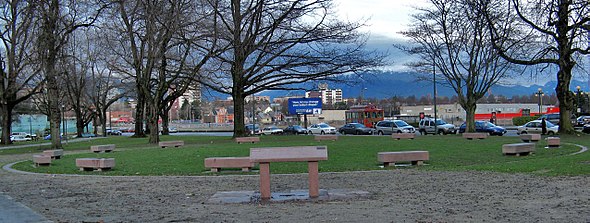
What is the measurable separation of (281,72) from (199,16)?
7.02 metres

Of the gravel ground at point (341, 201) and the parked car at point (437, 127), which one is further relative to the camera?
the parked car at point (437, 127)

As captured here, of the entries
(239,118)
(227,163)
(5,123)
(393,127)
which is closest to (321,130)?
(393,127)

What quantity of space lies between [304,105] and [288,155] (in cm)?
6327

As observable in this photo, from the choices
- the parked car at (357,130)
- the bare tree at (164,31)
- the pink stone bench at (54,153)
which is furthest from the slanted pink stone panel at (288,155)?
the parked car at (357,130)

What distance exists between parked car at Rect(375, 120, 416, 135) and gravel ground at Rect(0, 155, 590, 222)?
123 feet

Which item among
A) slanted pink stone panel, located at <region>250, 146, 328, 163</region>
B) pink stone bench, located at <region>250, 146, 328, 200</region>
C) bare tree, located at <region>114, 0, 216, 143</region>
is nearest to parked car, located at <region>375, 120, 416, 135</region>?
bare tree, located at <region>114, 0, 216, 143</region>

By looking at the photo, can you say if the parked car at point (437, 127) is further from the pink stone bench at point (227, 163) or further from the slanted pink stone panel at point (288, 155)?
the slanted pink stone panel at point (288, 155)

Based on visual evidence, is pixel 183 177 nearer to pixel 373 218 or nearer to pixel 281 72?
pixel 373 218

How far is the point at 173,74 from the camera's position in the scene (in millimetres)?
40281

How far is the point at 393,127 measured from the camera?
53375 millimetres

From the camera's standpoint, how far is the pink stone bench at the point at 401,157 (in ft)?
54.9

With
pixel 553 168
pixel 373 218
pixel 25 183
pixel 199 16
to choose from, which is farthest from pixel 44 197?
pixel 199 16

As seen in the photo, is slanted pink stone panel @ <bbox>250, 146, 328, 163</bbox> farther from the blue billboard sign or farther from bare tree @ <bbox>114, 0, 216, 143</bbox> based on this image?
the blue billboard sign

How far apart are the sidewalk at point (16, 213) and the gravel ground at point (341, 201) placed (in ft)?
0.72
